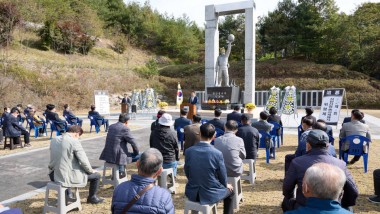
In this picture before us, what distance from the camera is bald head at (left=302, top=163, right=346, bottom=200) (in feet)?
5.37

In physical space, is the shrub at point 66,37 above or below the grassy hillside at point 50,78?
above

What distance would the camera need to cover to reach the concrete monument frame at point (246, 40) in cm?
1648

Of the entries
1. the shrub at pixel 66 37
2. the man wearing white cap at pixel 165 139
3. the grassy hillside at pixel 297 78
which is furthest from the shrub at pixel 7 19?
the man wearing white cap at pixel 165 139

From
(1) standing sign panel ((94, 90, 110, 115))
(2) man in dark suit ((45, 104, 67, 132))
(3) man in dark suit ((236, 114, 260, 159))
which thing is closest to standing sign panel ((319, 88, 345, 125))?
(3) man in dark suit ((236, 114, 260, 159))

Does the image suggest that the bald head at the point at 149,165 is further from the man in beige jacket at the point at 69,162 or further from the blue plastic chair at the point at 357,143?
the blue plastic chair at the point at 357,143

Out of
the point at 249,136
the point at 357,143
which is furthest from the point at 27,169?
the point at 357,143

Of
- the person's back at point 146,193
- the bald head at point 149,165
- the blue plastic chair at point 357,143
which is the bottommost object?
the blue plastic chair at point 357,143

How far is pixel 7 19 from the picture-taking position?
25.8 m

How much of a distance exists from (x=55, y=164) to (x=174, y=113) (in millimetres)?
12322

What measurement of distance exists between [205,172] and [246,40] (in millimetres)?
14633

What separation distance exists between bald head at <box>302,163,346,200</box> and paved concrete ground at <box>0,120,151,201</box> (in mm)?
4794

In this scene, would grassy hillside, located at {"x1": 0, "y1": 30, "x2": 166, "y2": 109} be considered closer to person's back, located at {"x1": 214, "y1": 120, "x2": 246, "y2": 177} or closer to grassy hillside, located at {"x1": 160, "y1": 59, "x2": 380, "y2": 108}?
grassy hillside, located at {"x1": 160, "y1": 59, "x2": 380, "y2": 108}

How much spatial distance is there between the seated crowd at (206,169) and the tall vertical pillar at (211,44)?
11798 mm

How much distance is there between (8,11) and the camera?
25.3 metres
